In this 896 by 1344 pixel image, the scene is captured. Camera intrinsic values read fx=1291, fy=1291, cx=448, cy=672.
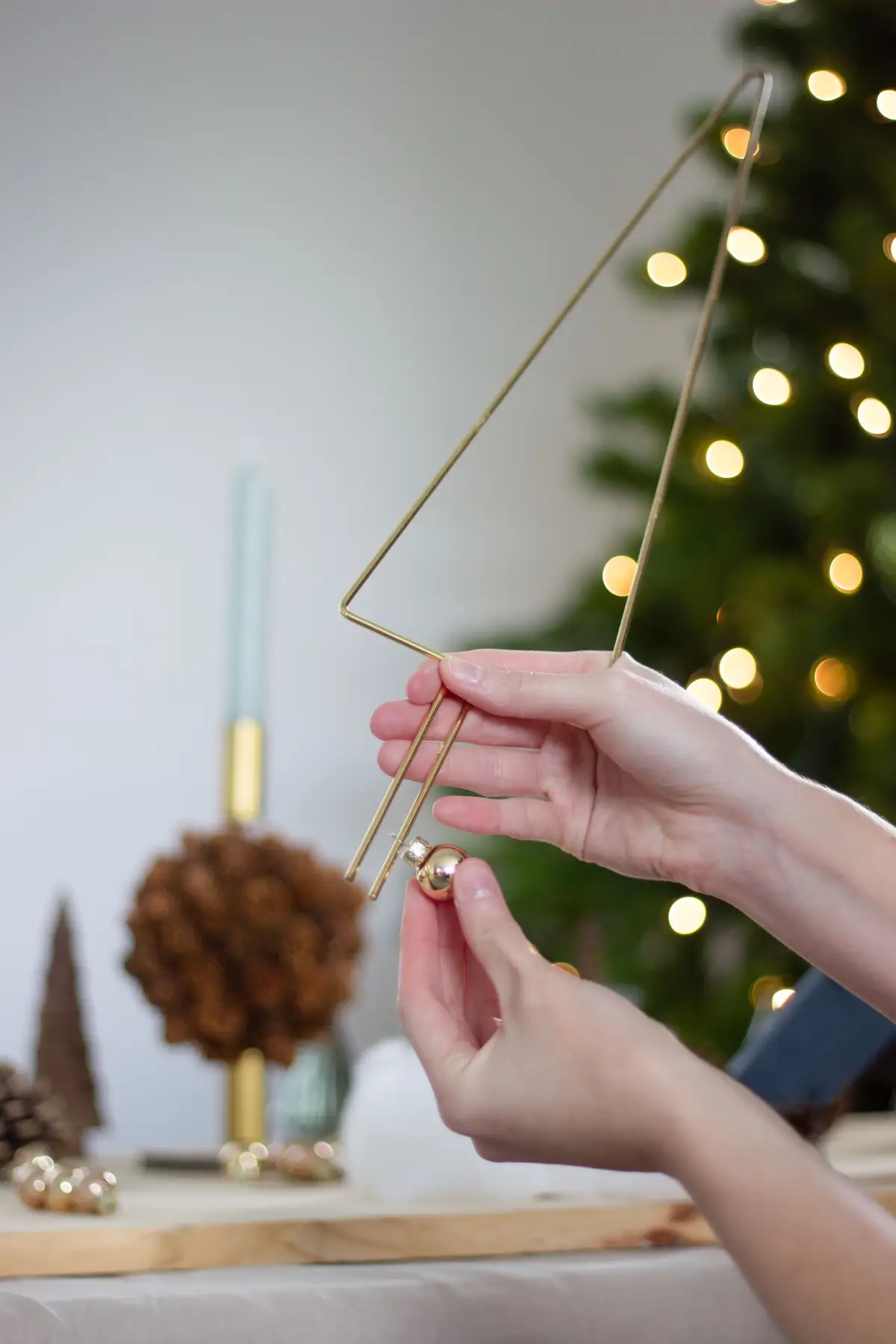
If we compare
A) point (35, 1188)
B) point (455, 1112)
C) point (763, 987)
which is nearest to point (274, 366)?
point (763, 987)

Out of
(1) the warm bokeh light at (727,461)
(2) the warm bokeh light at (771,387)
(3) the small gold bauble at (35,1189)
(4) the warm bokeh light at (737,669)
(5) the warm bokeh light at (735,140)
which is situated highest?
(5) the warm bokeh light at (735,140)

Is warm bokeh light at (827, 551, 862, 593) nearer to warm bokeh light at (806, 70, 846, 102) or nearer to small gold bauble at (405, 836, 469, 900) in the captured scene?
warm bokeh light at (806, 70, 846, 102)

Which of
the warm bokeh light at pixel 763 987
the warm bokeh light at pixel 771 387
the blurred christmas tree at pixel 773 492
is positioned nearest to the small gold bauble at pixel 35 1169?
the blurred christmas tree at pixel 773 492

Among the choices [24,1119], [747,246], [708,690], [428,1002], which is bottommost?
[24,1119]

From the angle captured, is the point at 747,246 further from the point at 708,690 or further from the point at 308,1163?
the point at 308,1163

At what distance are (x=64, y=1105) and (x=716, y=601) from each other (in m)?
0.74

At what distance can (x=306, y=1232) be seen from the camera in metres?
0.54

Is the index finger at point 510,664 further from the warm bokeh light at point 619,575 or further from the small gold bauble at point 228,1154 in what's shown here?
the warm bokeh light at point 619,575

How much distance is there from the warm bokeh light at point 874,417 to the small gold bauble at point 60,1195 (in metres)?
0.91

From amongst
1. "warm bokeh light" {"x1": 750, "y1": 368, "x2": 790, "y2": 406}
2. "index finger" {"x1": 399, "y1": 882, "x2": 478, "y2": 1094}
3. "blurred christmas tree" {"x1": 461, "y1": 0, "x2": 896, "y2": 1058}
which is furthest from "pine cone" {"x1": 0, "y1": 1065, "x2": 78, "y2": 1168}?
"warm bokeh light" {"x1": 750, "y1": 368, "x2": 790, "y2": 406}

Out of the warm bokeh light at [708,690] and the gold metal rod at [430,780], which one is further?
the warm bokeh light at [708,690]

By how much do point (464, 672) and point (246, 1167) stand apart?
37cm

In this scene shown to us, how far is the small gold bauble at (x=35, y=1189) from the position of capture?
0.58 metres

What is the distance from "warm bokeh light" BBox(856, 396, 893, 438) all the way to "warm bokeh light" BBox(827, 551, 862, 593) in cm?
11
